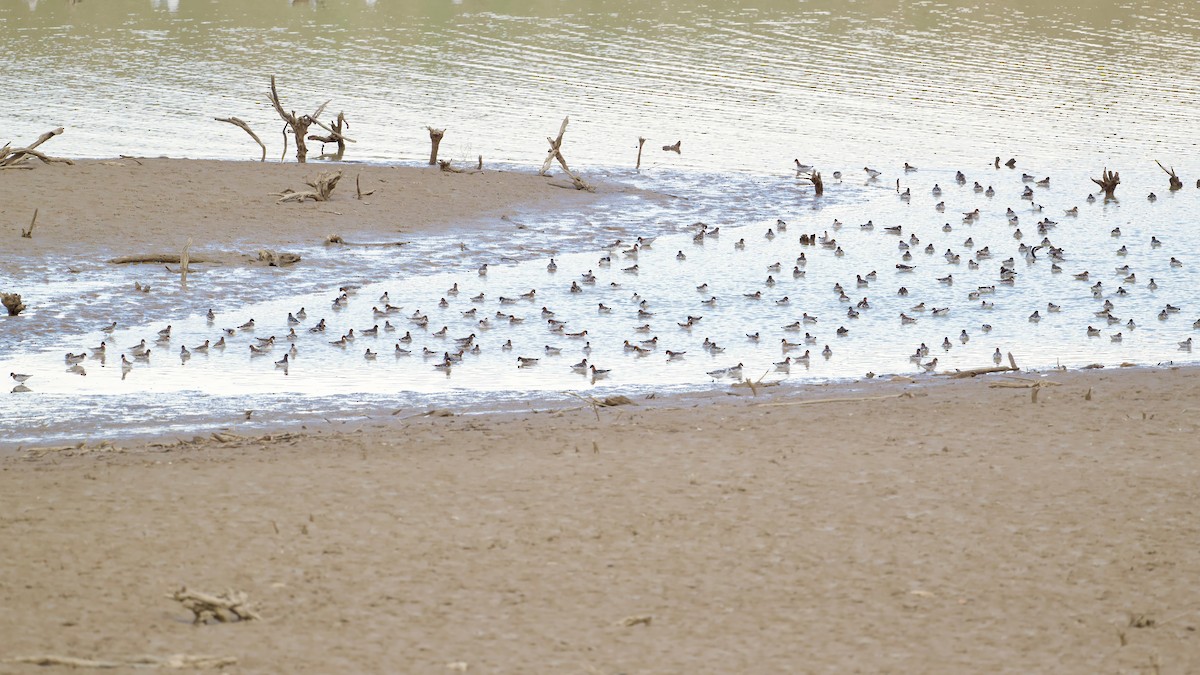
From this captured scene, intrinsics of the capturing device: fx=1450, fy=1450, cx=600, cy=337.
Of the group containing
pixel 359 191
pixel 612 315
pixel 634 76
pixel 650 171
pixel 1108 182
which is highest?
pixel 1108 182

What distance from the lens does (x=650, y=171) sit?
29.2 m

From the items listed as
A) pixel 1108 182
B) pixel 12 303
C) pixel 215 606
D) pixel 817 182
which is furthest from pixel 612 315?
pixel 1108 182

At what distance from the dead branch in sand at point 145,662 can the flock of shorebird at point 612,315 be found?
749 centimetres

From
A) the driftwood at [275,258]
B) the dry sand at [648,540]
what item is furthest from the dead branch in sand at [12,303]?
the dry sand at [648,540]

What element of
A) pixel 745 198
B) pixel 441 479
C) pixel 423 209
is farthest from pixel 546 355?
pixel 745 198

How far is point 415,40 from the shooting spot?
51938 millimetres

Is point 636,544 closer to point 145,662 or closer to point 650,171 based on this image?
point 145,662

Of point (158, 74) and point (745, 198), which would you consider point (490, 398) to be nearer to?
point (745, 198)

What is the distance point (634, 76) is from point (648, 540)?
118ft

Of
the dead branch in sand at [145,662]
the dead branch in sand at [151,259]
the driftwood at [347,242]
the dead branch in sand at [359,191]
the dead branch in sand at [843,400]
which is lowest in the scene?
the dead branch in sand at [151,259]

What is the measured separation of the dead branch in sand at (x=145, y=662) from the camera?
7273 millimetres

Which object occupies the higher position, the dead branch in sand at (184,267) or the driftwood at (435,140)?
the driftwood at (435,140)

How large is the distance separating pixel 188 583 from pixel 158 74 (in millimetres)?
36201

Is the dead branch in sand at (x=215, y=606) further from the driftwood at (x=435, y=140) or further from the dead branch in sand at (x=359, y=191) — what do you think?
the driftwood at (x=435, y=140)
